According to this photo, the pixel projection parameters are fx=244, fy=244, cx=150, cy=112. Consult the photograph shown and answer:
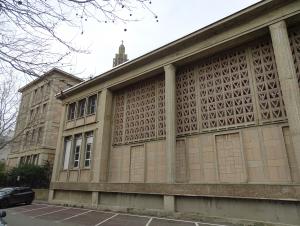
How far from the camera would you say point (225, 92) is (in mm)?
12508

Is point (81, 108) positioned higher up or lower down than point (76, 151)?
higher up

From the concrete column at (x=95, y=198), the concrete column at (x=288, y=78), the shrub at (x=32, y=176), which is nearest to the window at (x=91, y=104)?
the concrete column at (x=95, y=198)

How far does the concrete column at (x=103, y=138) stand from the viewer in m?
16.1

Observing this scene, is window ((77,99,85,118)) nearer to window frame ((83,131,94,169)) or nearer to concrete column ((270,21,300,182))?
window frame ((83,131,94,169))

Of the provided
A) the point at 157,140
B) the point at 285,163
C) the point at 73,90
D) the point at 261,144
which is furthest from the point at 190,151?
the point at 73,90

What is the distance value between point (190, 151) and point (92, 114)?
8.84m

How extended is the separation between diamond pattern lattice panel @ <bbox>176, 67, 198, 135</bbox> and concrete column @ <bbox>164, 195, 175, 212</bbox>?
3.52m

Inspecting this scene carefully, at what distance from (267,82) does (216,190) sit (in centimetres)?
550

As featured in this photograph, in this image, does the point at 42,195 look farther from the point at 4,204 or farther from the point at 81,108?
the point at 81,108

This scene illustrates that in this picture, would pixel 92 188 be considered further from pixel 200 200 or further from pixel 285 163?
pixel 285 163

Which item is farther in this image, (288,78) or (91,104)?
(91,104)

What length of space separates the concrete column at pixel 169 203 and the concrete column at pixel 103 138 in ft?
17.9

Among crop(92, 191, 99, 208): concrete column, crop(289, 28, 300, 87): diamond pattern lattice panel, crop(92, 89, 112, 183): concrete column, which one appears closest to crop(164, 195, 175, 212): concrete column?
crop(92, 191, 99, 208): concrete column

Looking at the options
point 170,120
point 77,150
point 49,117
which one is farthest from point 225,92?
point 49,117
